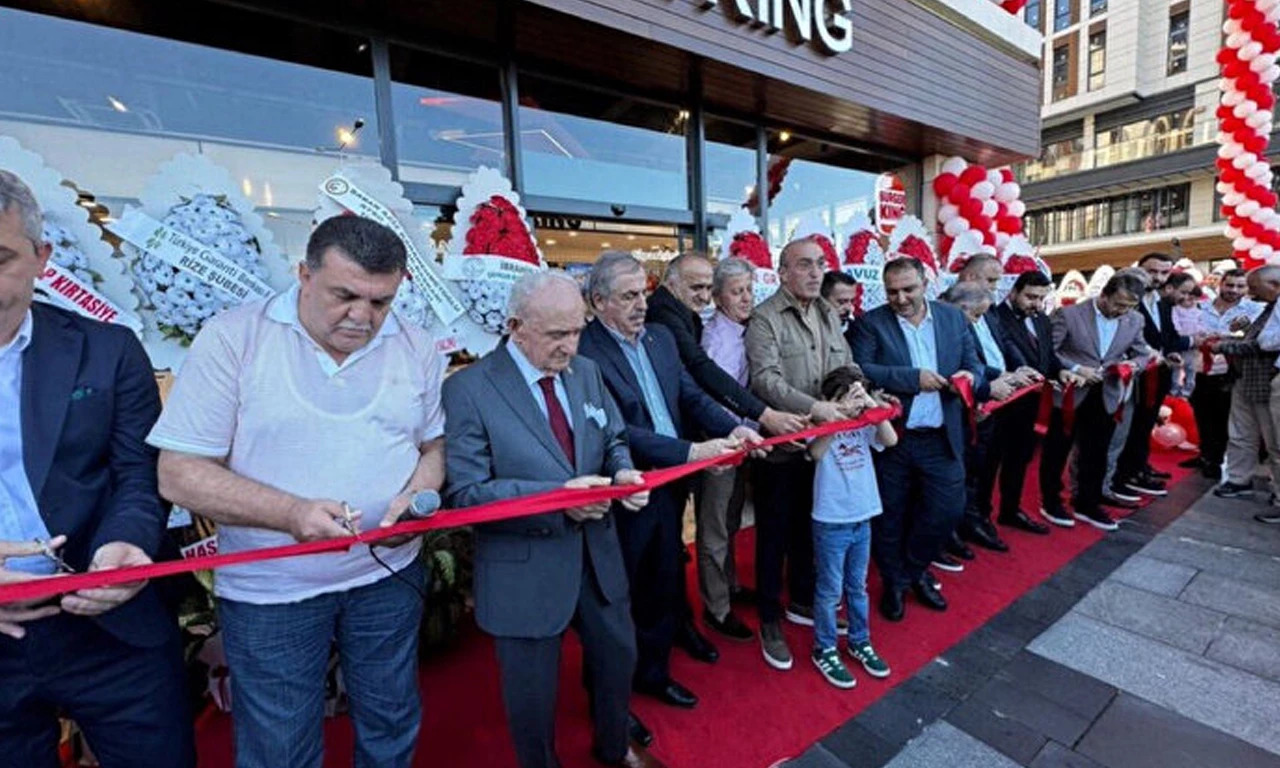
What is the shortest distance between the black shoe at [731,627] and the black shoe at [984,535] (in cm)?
215

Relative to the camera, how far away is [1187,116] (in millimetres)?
21891

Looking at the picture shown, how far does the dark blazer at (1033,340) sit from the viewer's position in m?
4.16

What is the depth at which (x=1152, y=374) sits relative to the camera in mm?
4895

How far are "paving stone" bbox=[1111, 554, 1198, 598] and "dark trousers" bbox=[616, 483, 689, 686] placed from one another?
3.17m

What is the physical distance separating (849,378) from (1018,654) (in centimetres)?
172

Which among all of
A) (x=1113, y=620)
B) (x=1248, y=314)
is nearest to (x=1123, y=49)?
(x=1248, y=314)

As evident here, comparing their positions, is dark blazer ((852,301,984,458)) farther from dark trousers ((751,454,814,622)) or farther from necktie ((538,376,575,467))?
necktie ((538,376,575,467))

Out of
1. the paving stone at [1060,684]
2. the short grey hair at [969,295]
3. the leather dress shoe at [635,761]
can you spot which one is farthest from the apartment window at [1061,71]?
the leather dress shoe at [635,761]

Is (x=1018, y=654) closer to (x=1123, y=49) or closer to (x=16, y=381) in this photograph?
(x=16, y=381)

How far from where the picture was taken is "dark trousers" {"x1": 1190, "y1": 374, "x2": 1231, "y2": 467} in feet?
19.0

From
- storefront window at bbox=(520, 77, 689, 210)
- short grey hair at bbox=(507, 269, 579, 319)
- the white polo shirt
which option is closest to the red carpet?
the white polo shirt

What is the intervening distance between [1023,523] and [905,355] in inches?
94.6

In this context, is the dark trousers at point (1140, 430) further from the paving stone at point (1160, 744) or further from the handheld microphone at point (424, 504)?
the handheld microphone at point (424, 504)

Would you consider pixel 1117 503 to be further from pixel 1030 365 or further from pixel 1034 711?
pixel 1034 711
